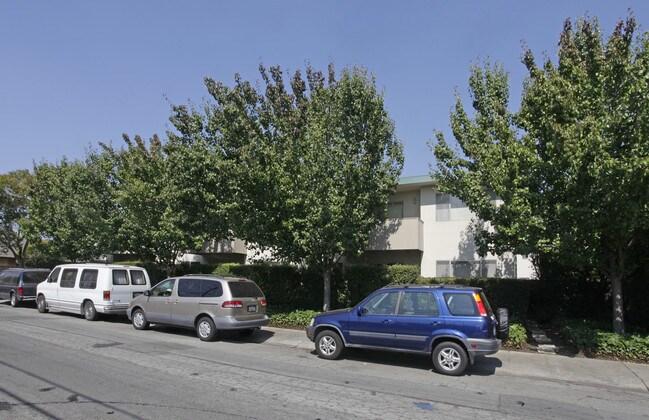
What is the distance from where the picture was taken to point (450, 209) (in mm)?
20359

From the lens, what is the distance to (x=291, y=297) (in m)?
18.4

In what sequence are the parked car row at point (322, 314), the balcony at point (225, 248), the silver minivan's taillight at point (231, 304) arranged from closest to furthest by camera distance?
the parked car row at point (322, 314) < the silver minivan's taillight at point (231, 304) < the balcony at point (225, 248)

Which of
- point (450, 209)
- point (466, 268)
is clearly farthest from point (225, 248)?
point (466, 268)

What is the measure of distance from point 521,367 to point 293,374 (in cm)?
504

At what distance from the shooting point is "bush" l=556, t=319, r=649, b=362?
1037 centimetres

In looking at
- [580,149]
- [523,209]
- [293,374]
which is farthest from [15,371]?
[580,149]

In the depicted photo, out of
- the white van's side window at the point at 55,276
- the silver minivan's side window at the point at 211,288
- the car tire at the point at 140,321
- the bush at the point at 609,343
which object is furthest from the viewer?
the white van's side window at the point at 55,276

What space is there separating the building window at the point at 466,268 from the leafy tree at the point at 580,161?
247 inches

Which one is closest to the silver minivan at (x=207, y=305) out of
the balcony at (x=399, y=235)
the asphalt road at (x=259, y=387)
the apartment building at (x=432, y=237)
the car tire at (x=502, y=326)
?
the asphalt road at (x=259, y=387)

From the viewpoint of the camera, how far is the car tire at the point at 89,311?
52.2 feet

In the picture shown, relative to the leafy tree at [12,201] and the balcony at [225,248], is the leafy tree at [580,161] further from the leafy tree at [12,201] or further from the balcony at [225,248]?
the leafy tree at [12,201]

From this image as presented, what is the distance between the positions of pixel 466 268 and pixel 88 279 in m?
15.0

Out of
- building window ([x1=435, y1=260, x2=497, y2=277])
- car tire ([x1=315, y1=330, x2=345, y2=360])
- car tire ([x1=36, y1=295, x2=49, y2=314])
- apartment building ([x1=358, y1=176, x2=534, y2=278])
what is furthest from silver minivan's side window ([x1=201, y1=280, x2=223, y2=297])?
building window ([x1=435, y1=260, x2=497, y2=277])

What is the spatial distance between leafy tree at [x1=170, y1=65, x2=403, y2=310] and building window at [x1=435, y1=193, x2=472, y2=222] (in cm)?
513
